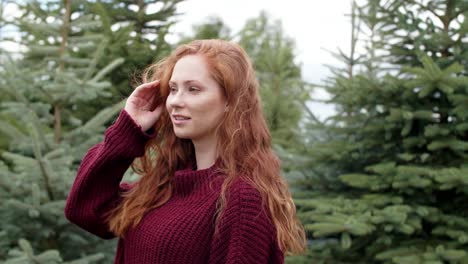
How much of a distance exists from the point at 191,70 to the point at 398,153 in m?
2.73

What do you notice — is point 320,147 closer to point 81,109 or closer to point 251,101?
point 81,109

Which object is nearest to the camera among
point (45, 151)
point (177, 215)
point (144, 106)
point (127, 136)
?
point (177, 215)

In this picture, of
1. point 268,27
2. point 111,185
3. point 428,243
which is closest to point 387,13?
point 428,243

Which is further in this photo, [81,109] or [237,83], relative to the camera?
[81,109]

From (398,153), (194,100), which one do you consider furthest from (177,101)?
(398,153)

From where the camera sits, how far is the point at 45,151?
12.2ft

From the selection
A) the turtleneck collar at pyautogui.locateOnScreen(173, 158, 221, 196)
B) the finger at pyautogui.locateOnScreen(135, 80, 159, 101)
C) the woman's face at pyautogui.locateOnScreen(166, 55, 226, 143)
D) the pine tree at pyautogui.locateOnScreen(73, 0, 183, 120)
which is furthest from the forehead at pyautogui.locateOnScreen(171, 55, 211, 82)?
the pine tree at pyautogui.locateOnScreen(73, 0, 183, 120)

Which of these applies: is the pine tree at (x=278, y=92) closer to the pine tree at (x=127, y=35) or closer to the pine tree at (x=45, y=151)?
the pine tree at (x=127, y=35)

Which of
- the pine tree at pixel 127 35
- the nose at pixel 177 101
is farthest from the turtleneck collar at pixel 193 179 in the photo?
the pine tree at pixel 127 35

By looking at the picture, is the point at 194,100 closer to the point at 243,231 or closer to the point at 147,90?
the point at 147,90

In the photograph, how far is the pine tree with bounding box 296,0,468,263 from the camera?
3820 mm

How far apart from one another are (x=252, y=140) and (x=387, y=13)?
9.51 feet

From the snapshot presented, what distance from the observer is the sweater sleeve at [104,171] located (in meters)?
2.07

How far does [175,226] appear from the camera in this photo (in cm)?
190
